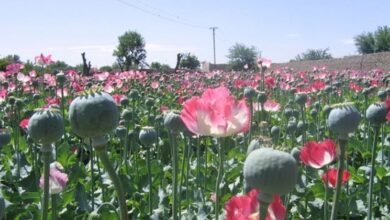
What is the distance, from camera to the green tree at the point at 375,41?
130 ft

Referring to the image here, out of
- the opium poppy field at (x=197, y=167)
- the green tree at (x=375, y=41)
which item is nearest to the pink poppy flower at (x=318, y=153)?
the opium poppy field at (x=197, y=167)

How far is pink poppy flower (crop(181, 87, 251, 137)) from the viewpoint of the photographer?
3.20 feet

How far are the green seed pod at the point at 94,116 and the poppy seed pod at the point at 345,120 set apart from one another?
0.56m

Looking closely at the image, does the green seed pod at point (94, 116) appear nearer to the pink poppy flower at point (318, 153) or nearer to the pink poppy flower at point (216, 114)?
the pink poppy flower at point (216, 114)

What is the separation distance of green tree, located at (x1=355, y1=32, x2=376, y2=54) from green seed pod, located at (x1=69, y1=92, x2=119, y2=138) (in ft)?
141

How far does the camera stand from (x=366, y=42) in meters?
42.1

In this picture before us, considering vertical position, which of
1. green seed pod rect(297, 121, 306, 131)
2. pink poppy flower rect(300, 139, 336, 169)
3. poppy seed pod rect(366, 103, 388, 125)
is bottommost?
green seed pod rect(297, 121, 306, 131)

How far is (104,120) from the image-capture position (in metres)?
0.86

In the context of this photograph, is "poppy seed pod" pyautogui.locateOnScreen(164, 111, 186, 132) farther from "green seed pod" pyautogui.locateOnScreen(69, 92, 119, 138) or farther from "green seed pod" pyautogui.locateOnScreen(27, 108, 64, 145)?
"green seed pod" pyautogui.locateOnScreen(69, 92, 119, 138)

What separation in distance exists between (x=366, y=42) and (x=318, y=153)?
4300 cm

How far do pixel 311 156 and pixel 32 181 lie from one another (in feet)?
5.59

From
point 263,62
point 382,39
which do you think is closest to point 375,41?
point 382,39

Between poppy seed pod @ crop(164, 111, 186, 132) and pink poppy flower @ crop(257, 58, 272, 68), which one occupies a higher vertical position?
pink poppy flower @ crop(257, 58, 272, 68)

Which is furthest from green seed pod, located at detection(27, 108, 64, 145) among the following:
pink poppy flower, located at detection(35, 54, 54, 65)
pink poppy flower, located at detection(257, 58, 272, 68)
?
pink poppy flower, located at detection(35, 54, 54, 65)
